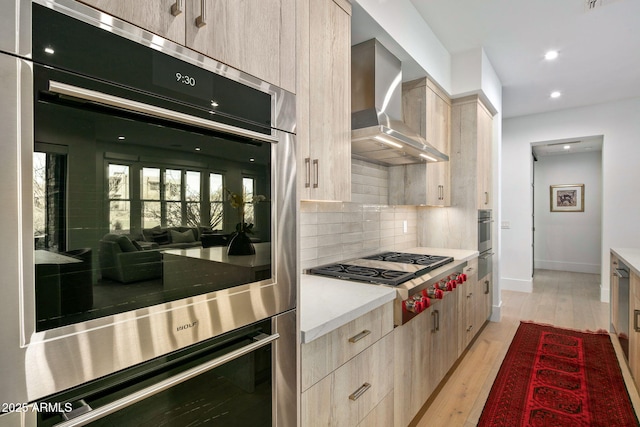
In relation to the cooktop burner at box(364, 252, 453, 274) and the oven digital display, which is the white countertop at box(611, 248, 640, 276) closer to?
the cooktop burner at box(364, 252, 453, 274)

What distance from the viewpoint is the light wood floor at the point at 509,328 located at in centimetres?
222

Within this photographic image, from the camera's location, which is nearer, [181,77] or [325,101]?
[181,77]

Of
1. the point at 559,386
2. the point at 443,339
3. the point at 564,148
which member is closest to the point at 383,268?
the point at 443,339

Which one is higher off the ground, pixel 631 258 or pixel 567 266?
pixel 631 258

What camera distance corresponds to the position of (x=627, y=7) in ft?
8.50

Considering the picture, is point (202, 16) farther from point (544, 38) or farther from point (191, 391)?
point (544, 38)

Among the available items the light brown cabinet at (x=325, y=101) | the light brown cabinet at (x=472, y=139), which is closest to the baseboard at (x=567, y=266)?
the light brown cabinet at (x=472, y=139)

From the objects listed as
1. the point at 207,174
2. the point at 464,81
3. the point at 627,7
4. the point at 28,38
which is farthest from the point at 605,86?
the point at 28,38

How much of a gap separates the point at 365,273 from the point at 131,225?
1.54 meters

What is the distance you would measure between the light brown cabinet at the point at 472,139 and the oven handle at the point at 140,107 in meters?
3.03

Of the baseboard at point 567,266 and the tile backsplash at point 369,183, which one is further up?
the tile backsplash at point 369,183

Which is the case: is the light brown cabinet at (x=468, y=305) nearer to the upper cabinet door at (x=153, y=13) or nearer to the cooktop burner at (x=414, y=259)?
the cooktop burner at (x=414, y=259)

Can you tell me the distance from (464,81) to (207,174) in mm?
3281

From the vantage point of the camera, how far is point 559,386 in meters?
2.49
